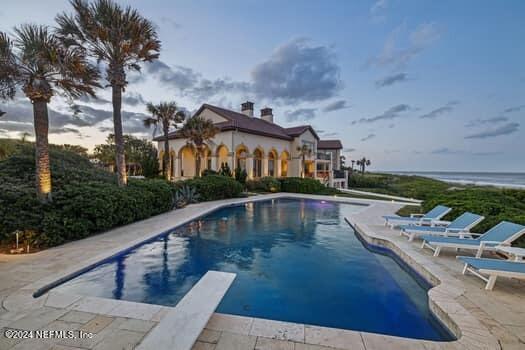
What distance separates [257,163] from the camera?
24.2 m

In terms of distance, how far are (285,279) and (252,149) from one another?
58.6ft

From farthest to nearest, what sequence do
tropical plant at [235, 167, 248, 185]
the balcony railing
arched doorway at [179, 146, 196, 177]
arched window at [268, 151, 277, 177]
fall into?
the balcony railing, arched doorway at [179, 146, 196, 177], arched window at [268, 151, 277, 177], tropical plant at [235, 167, 248, 185]

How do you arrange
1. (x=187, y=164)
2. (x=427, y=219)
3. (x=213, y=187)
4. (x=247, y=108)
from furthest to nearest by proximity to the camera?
(x=247, y=108) < (x=187, y=164) < (x=213, y=187) < (x=427, y=219)

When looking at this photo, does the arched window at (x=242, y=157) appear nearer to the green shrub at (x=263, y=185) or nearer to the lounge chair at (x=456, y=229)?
the green shrub at (x=263, y=185)

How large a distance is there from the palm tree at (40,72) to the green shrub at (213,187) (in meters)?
7.06

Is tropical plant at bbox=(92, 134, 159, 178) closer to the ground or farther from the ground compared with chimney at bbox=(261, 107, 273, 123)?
closer to the ground

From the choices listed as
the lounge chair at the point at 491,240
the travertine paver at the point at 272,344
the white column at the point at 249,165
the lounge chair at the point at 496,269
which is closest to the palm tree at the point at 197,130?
the white column at the point at 249,165

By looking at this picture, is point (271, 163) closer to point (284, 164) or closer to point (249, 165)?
point (284, 164)

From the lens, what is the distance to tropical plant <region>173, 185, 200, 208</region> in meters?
12.8

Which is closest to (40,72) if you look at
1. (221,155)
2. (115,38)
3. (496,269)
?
(115,38)

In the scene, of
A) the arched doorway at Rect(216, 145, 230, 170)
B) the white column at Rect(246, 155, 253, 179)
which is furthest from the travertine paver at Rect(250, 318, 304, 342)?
the white column at Rect(246, 155, 253, 179)

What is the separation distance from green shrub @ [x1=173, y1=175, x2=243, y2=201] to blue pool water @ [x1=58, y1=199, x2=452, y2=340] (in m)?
6.42

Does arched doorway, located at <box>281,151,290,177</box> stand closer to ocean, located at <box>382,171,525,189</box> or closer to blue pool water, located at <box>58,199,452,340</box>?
blue pool water, located at <box>58,199,452,340</box>

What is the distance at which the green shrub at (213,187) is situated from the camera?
49.7ft
